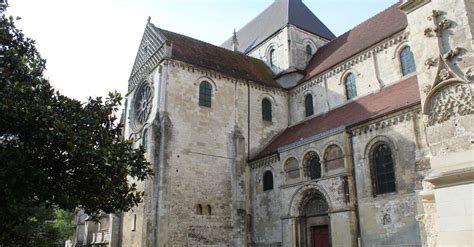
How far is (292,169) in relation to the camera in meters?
18.2

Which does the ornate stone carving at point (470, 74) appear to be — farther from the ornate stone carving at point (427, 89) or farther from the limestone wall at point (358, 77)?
the limestone wall at point (358, 77)

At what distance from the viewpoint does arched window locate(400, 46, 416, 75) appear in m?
17.8

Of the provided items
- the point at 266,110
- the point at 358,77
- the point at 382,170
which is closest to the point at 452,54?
the point at 382,170

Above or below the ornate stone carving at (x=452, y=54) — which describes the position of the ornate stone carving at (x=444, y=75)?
below

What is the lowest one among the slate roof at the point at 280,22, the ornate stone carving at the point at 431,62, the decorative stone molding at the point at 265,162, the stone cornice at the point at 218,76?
the ornate stone carving at the point at 431,62

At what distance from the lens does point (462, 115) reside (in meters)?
4.80

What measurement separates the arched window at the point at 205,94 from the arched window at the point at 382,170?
384 inches

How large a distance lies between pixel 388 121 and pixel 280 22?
50.2 ft

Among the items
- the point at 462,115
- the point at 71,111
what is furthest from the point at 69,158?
the point at 462,115

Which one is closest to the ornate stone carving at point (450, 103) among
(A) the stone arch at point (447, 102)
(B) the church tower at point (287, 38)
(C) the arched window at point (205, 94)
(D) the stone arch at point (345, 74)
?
(A) the stone arch at point (447, 102)

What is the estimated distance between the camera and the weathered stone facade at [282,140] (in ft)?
47.4

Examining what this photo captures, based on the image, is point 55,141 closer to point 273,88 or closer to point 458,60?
point 458,60

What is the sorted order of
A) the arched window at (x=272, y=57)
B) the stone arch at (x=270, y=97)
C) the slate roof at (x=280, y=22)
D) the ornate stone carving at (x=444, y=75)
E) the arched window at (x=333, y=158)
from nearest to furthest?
the ornate stone carving at (x=444, y=75)
the arched window at (x=333, y=158)
the stone arch at (x=270, y=97)
the arched window at (x=272, y=57)
the slate roof at (x=280, y=22)

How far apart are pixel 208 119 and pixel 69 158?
1306cm
